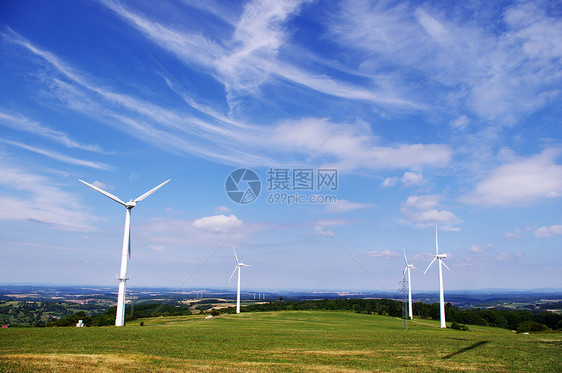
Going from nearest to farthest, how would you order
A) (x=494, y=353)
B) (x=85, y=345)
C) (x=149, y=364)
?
1. (x=149, y=364)
2. (x=85, y=345)
3. (x=494, y=353)

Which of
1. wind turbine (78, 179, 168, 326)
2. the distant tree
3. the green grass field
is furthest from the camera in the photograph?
the distant tree

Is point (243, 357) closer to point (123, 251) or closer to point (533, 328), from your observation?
point (123, 251)

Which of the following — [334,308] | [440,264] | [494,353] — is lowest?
[334,308]

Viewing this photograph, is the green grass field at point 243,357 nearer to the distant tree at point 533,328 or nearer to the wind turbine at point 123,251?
the wind turbine at point 123,251

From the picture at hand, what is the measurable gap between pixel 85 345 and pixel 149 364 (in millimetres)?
9751

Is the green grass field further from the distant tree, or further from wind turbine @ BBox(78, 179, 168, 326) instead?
the distant tree

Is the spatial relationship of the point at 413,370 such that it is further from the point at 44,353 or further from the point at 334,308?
the point at 334,308

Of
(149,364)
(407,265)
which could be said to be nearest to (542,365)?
(149,364)

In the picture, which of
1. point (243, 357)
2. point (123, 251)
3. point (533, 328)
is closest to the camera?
point (243, 357)

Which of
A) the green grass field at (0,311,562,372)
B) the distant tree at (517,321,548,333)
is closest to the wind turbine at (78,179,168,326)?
the green grass field at (0,311,562,372)

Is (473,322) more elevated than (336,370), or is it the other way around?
(336,370)

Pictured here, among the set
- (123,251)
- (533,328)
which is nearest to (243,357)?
(123,251)

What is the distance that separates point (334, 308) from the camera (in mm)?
150250

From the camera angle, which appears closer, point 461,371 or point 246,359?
point 461,371
